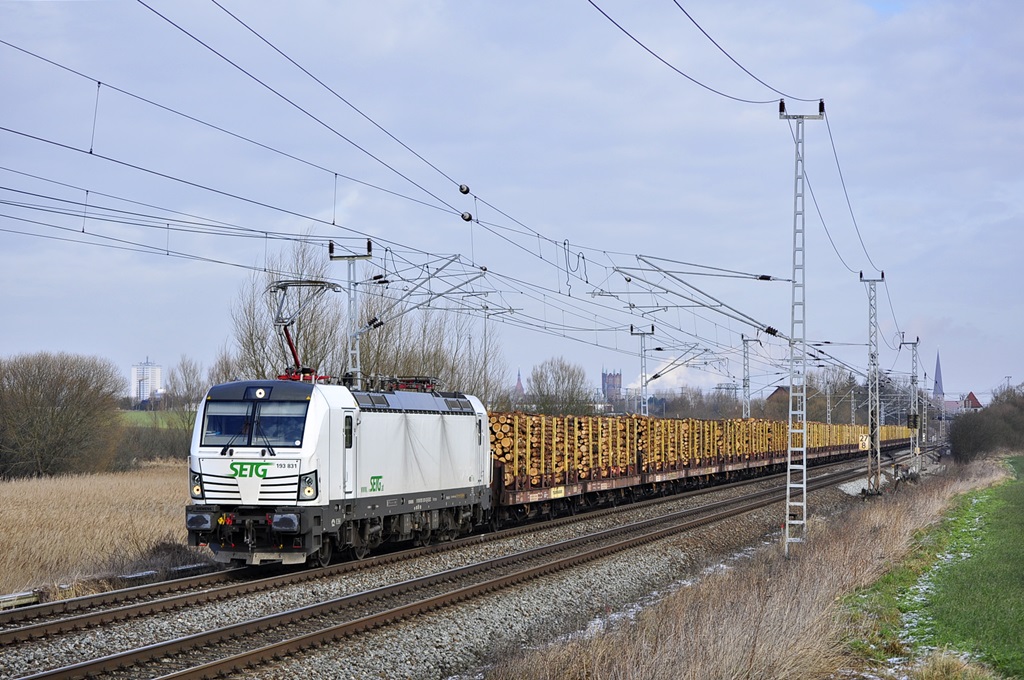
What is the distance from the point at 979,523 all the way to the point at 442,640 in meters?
18.2

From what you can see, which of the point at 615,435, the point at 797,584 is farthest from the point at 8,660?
the point at 615,435

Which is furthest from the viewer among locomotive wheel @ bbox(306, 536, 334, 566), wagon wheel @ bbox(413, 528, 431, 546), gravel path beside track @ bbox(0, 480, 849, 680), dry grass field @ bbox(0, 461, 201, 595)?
wagon wheel @ bbox(413, 528, 431, 546)

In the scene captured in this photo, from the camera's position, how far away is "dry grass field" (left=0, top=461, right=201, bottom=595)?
15062 millimetres

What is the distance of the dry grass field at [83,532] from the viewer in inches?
593

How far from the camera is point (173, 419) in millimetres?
53312

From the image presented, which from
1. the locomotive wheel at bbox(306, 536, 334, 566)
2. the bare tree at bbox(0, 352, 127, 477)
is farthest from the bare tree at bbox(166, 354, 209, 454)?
the locomotive wheel at bbox(306, 536, 334, 566)

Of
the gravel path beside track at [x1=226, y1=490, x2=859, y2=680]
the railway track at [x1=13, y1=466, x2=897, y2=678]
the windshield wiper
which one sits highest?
the windshield wiper

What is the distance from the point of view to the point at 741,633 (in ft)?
31.2

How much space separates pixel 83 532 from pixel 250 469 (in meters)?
6.13

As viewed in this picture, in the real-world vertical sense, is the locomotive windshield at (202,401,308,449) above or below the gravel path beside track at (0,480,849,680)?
above

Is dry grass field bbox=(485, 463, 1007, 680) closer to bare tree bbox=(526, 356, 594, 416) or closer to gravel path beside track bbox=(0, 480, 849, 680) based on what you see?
gravel path beside track bbox=(0, 480, 849, 680)

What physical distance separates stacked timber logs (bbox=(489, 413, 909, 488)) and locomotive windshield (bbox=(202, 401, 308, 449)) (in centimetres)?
899

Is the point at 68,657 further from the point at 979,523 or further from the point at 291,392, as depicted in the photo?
the point at 979,523

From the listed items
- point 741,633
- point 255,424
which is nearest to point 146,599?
point 255,424
